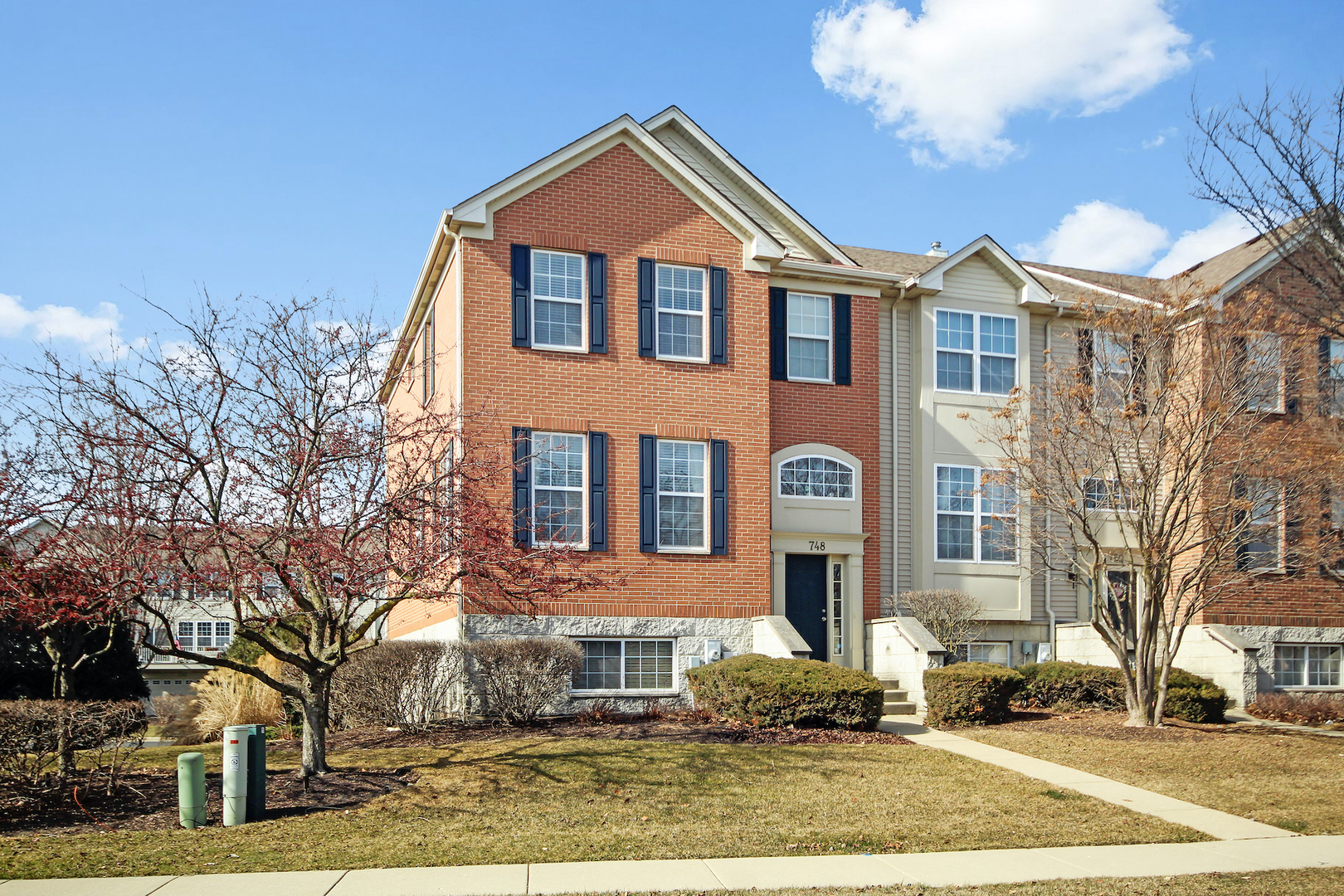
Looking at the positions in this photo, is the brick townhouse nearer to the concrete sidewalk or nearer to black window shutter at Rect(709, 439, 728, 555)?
black window shutter at Rect(709, 439, 728, 555)

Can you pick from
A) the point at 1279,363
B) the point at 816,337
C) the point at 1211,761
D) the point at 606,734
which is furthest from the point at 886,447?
the point at 606,734

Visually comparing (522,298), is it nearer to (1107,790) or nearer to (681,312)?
(681,312)

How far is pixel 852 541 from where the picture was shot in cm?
2011

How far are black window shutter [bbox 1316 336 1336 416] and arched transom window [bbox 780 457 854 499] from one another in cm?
797

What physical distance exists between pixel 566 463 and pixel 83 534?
7.22 m

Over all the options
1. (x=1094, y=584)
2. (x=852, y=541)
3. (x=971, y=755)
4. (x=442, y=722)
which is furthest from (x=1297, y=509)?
(x=442, y=722)

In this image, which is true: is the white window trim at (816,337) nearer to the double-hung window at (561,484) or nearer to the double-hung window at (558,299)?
the double-hung window at (558,299)

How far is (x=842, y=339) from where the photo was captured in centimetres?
2058

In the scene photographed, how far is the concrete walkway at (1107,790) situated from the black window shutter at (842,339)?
6.95 m

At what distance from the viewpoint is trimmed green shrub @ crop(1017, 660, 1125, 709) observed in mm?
17672

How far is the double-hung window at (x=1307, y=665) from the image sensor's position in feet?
70.8

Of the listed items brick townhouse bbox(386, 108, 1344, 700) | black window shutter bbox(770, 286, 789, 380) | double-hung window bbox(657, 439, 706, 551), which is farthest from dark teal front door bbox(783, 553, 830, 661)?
black window shutter bbox(770, 286, 789, 380)

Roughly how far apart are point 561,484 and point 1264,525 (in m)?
11.9

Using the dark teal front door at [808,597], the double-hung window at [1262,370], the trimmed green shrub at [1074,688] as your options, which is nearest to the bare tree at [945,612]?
the dark teal front door at [808,597]
